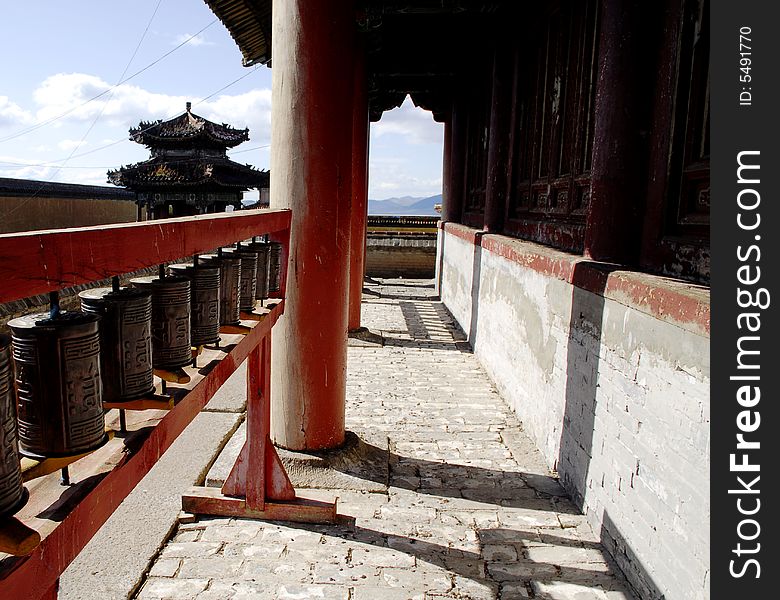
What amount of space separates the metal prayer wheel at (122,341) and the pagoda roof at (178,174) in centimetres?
2598

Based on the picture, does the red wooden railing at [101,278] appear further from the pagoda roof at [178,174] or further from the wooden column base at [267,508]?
the pagoda roof at [178,174]

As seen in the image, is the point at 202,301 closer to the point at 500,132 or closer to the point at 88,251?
the point at 88,251

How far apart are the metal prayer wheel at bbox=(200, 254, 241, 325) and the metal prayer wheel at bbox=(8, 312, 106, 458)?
1.31 m

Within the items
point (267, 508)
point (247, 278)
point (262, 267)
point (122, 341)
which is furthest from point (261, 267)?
point (122, 341)

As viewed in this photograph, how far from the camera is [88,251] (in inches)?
62.8

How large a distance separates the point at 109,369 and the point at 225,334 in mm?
1338

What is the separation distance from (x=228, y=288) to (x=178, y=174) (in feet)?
85.9

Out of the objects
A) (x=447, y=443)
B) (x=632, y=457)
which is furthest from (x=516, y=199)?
(x=632, y=457)

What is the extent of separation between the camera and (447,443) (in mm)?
5680

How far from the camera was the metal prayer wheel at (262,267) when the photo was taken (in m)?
3.74

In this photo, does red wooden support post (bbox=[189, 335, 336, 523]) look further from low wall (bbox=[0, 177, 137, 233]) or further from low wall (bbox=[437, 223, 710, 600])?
low wall (bbox=[0, 177, 137, 233])

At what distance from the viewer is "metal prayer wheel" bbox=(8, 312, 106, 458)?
5.16 feet

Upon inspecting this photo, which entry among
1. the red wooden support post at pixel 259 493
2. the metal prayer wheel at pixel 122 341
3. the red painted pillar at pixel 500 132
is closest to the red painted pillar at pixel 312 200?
the red wooden support post at pixel 259 493
